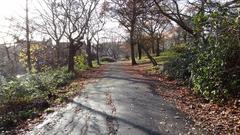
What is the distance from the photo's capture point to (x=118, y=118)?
11008mm

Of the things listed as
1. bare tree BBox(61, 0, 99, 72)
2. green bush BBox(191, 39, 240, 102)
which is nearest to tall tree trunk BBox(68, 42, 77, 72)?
bare tree BBox(61, 0, 99, 72)

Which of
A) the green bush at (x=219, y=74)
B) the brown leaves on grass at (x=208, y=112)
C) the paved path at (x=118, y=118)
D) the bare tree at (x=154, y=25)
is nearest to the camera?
the brown leaves on grass at (x=208, y=112)

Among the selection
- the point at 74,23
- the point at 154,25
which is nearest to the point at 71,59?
the point at 74,23

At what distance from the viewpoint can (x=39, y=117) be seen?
1295cm

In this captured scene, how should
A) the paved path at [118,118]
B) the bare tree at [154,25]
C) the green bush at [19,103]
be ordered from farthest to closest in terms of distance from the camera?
the bare tree at [154,25] → the green bush at [19,103] → the paved path at [118,118]

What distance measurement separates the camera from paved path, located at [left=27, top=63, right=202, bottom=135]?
930 cm

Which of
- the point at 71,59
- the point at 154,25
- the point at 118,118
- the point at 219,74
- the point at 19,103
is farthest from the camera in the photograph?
the point at 154,25

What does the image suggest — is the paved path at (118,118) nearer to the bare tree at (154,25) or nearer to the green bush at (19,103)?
the green bush at (19,103)

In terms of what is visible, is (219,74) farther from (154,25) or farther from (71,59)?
(154,25)

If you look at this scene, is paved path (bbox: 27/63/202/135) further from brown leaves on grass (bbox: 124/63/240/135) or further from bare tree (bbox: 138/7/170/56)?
bare tree (bbox: 138/7/170/56)

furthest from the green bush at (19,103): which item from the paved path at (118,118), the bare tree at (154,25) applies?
the bare tree at (154,25)

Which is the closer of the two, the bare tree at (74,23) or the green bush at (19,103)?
the green bush at (19,103)

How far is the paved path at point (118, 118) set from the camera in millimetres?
9305

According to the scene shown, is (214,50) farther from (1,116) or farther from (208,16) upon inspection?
(1,116)
